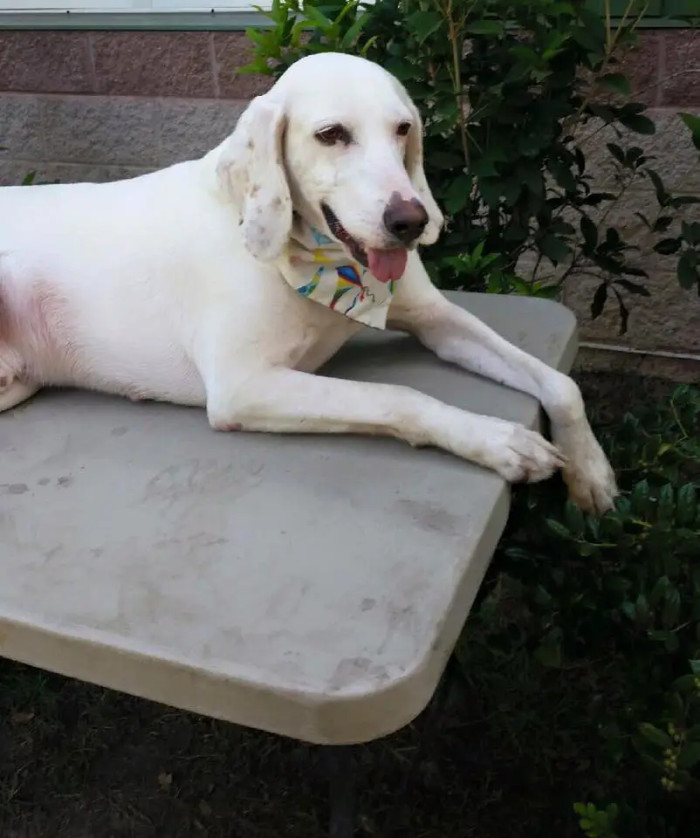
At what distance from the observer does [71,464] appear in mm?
1525

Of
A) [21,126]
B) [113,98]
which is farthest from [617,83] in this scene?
[21,126]

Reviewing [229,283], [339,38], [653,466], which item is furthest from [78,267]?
[653,466]

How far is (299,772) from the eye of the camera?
6.28 ft

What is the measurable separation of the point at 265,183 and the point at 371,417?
0.41 meters

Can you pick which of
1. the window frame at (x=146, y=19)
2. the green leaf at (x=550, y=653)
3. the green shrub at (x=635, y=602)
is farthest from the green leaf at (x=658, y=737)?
the window frame at (x=146, y=19)

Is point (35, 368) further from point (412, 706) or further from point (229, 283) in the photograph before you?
Answer: point (412, 706)

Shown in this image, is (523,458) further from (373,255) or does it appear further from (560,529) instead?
(373,255)

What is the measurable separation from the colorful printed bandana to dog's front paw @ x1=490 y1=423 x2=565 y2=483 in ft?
1.17

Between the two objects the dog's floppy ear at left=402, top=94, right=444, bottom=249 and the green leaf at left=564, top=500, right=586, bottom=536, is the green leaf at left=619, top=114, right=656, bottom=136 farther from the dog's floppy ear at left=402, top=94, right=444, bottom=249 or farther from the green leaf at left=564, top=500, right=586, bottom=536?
the green leaf at left=564, top=500, right=586, bottom=536

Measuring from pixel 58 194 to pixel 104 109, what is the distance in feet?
6.41

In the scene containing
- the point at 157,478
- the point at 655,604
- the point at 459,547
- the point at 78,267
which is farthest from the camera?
the point at 78,267

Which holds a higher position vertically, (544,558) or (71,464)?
(71,464)

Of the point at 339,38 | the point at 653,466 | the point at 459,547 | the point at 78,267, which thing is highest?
the point at 339,38

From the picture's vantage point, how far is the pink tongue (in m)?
1.45
